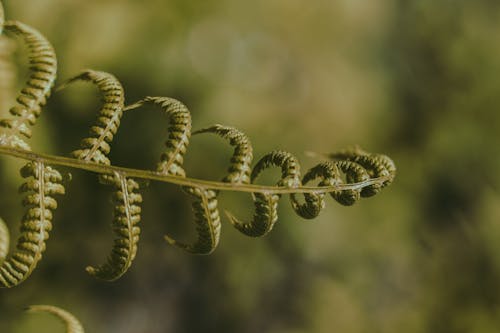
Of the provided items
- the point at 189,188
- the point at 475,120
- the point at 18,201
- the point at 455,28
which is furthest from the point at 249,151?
the point at 455,28

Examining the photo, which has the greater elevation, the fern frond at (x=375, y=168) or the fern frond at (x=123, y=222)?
the fern frond at (x=375, y=168)

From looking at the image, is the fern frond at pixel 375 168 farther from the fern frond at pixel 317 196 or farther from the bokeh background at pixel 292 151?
the bokeh background at pixel 292 151

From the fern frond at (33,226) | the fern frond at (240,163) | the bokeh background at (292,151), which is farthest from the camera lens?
the bokeh background at (292,151)

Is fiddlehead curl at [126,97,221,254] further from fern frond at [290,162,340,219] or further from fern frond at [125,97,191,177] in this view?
fern frond at [290,162,340,219]

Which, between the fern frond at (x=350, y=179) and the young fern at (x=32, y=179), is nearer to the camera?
the young fern at (x=32, y=179)

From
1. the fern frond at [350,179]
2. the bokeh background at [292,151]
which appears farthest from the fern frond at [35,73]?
the bokeh background at [292,151]

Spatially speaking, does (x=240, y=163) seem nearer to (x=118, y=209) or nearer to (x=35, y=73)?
(x=118, y=209)
